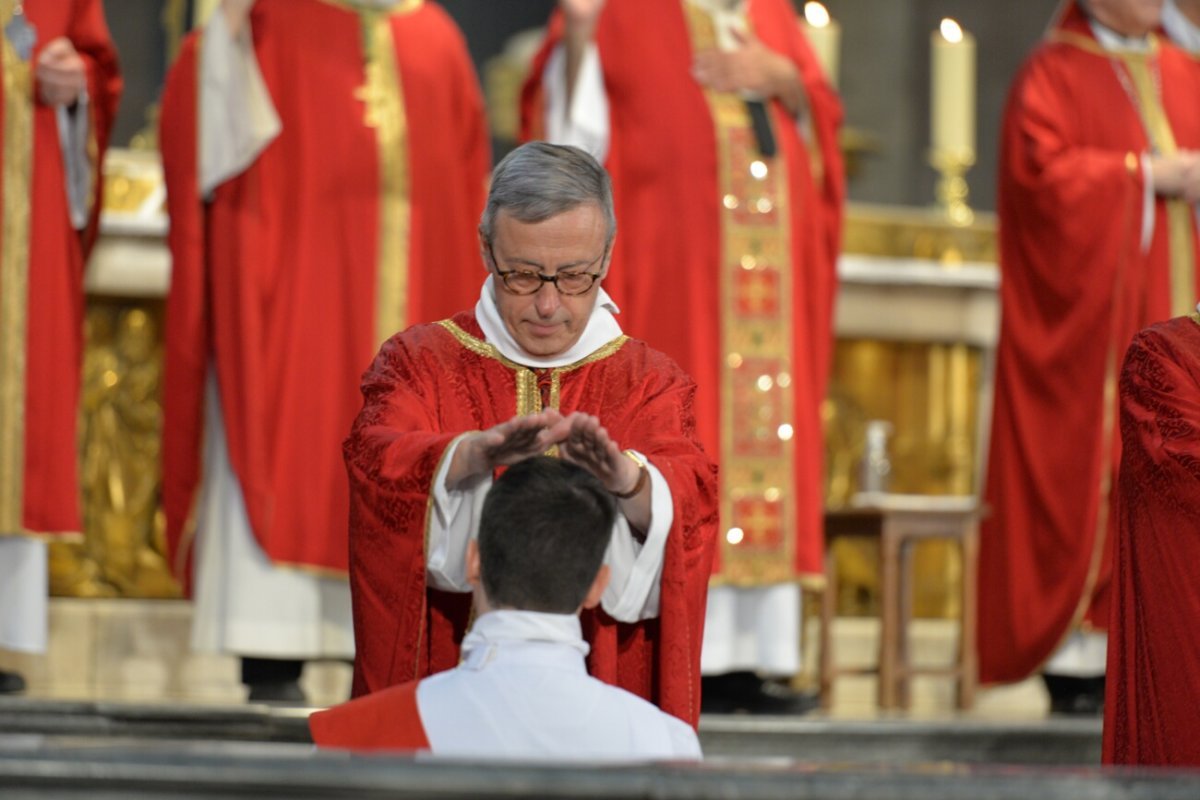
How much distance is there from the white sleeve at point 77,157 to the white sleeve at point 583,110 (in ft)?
4.59

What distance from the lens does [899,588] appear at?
7.48 m

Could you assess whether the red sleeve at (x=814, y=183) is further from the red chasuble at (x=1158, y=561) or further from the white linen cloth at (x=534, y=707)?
the white linen cloth at (x=534, y=707)

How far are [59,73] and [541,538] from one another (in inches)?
145

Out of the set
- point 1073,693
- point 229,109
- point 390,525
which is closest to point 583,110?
point 229,109

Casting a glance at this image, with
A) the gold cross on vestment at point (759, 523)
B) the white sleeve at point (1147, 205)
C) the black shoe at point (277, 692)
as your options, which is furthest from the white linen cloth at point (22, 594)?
the white sleeve at point (1147, 205)

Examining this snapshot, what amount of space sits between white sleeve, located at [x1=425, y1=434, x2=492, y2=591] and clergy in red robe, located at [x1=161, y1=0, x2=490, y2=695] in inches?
108

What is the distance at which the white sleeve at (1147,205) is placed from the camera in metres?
7.07

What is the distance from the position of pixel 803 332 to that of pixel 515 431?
3.68 metres

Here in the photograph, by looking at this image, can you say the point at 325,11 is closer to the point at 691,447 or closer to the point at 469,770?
the point at 691,447

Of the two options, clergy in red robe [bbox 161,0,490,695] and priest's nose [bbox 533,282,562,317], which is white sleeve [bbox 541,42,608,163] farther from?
priest's nose [bbox 533,282,562,317]

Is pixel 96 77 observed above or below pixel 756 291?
above

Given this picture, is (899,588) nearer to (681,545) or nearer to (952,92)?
(952,92)

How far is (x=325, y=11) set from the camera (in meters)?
Answer: 6.64

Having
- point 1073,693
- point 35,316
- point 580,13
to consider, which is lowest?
point 1073,693
